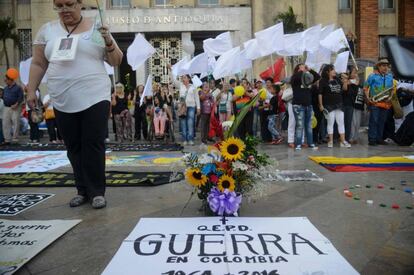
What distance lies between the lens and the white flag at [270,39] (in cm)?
1273

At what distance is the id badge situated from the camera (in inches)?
156

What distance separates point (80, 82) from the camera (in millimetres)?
4078

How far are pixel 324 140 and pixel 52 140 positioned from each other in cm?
Result: 783

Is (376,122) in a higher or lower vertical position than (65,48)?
lower

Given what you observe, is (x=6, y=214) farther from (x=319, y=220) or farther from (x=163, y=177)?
(x=319, y=220)

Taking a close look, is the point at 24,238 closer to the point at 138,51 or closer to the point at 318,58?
the point at 138,51

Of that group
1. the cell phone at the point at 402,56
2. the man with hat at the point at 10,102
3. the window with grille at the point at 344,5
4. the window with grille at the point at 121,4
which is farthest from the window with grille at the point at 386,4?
the cell phone at the point at 402,56

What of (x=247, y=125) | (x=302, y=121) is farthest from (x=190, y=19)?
(x=302, y=121)

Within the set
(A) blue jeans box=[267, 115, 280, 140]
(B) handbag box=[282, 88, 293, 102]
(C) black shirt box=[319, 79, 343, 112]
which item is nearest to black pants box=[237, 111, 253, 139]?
(A) blue jeans box=[267, 115, 280, 140]

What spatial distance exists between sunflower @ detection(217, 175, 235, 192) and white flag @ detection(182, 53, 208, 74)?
400 inches

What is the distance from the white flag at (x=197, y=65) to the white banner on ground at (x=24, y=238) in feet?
33.7

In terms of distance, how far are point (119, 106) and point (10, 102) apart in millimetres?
2995

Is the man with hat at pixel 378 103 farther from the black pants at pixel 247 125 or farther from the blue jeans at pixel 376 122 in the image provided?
the black pants at pixel 247 125

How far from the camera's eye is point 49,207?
4.29 metres
